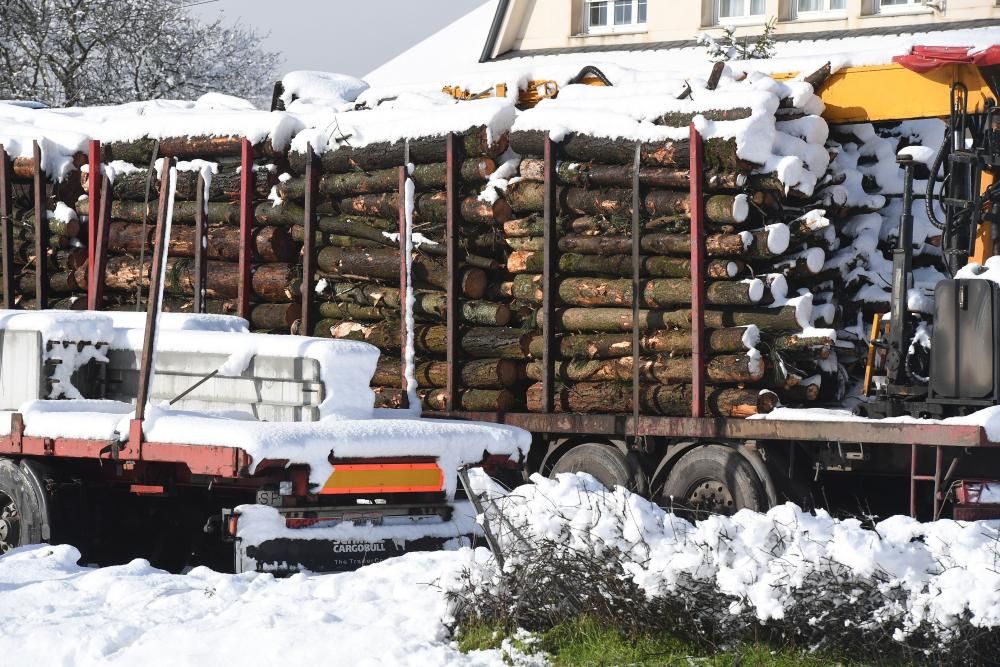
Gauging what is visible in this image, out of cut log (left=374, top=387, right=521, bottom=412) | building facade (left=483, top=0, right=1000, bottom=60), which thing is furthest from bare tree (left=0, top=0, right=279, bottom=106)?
cut log (left=374, top=387, right=521, bottom=412)

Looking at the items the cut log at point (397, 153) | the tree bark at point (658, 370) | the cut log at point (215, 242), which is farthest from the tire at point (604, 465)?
the cut log at point (215, 242)

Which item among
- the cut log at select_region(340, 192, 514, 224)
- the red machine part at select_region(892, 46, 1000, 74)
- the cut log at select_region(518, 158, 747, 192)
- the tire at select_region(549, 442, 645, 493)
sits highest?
the red machine part at select_region(892, 46, 1000, 74)

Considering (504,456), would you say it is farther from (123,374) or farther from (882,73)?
(882,73)

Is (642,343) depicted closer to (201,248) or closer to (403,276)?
(403,276)

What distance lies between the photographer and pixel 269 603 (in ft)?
23.8

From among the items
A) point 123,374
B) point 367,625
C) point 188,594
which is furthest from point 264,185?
point 367,625

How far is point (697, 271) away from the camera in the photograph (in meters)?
10.9

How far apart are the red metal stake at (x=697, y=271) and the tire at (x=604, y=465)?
2.36 feet

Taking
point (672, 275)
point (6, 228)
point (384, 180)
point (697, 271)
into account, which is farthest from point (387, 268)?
point (6, 228)

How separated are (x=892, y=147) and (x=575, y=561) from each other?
5.96 metres

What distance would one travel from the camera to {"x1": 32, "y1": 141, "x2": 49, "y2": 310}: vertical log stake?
14000mm

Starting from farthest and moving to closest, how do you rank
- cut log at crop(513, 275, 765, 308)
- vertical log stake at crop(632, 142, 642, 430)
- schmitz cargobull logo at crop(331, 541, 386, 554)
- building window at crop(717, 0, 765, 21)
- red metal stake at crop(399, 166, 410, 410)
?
building window at crop(717, 0, 765, 21)
red metal stake at crop(399, 166, 410, 410)
vertical log stake at crop(632, 142, 642, 430)
cut log at crop(513, 275, 765, 308)
schmitz cargobull logo at crop(331, 541, 386, 554)

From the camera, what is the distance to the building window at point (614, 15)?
984 inches

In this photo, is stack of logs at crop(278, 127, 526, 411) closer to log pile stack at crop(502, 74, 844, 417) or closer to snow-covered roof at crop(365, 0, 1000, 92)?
log pile stack at crop(502, 74, 844, 417)
